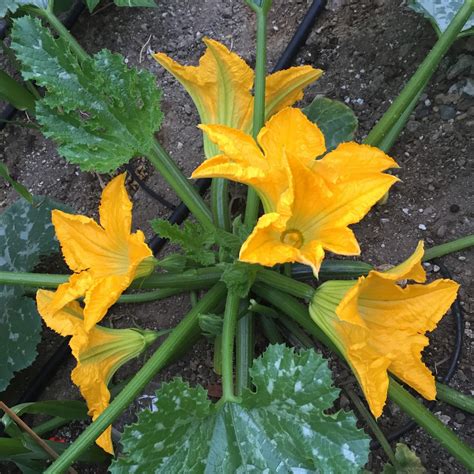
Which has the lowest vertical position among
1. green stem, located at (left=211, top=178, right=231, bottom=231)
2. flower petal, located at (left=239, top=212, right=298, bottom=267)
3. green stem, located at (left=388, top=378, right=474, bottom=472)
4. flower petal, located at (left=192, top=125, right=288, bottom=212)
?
green stem, located at (left=388, top=378, right=474, bottom=472)

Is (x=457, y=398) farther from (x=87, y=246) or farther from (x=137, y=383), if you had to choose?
(x=87, y=246)

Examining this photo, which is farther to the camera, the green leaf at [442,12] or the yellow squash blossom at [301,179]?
the green leaf at [442,12]

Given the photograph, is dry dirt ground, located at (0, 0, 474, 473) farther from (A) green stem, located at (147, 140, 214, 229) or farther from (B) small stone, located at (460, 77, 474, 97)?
(A) green stem, located at (147, 140, 214, 229)

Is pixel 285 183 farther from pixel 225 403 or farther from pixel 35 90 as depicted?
pixel 35 90

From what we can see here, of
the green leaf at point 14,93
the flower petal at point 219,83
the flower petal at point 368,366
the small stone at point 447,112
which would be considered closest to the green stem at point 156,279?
the flower petal at point 219,83

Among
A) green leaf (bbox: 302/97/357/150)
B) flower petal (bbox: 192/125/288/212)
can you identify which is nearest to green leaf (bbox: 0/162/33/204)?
flower petal (bbox: 192/125/288/212)

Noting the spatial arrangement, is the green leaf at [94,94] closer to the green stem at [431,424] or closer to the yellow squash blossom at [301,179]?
the yellow squash blossom at [301,179]
